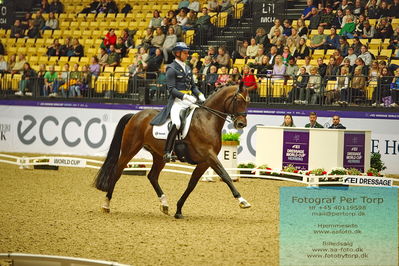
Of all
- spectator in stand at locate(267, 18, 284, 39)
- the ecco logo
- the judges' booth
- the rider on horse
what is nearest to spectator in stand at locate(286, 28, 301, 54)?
spectator in stand at locate(267, 18, 284, 39)

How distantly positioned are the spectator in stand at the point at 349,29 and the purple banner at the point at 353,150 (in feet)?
18.8

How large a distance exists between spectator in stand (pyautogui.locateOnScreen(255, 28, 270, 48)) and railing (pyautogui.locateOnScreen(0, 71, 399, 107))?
1.93 metres

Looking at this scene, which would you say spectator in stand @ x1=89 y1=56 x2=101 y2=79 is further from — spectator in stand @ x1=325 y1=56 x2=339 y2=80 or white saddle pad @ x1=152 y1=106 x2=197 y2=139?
white saddle pad @ x1=152 y1=106 x2=197 y2=139

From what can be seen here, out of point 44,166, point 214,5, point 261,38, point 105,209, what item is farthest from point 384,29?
point 105,209

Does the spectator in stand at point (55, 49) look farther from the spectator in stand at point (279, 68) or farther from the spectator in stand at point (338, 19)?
the spectator in stand at point (338, 19)

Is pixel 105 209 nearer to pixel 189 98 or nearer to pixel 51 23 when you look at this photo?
pixel 189 98

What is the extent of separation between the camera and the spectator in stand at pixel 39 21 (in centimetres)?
3161

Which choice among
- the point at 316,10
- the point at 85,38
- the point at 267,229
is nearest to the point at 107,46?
the point at 85,38

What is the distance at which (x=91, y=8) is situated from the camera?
104 ft

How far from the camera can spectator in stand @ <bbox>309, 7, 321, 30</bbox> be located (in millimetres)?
23797

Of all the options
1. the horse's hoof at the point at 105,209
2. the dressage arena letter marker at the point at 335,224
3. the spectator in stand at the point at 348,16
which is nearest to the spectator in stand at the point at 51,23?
the spectator in stand at the point at 348,16

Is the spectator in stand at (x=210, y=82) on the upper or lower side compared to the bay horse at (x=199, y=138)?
upper

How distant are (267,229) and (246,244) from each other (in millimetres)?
1407

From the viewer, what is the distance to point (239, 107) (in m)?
12.2
